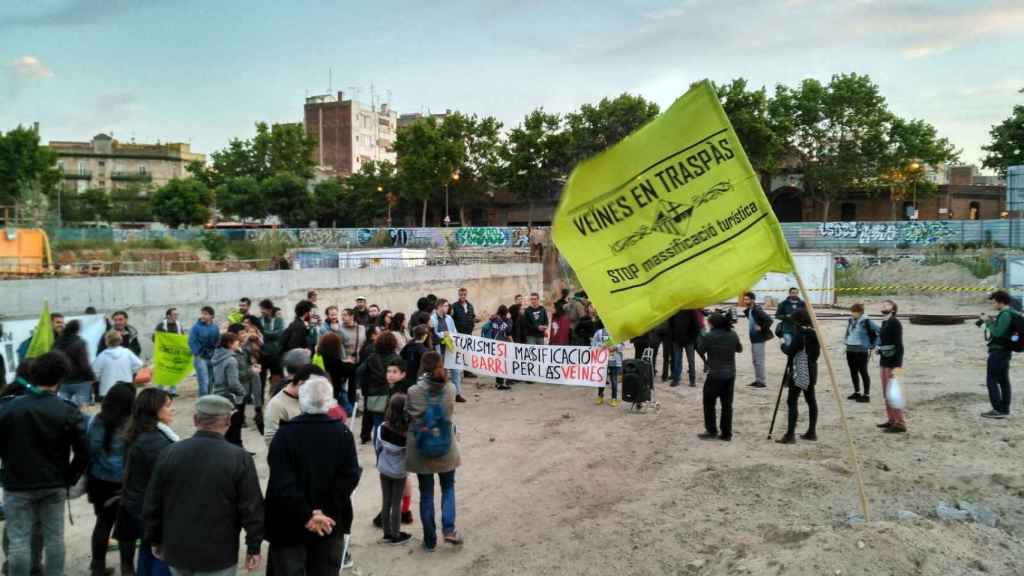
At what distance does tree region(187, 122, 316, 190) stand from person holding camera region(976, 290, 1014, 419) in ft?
251

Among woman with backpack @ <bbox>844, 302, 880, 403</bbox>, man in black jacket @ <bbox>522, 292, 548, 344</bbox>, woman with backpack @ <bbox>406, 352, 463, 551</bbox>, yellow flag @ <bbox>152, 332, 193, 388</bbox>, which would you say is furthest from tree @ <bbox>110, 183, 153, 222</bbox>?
woman with backpack @ <bbox>406, 352, 463, 551</bbox>

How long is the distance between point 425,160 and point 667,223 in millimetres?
60171

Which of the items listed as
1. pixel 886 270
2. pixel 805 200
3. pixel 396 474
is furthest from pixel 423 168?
pixel 396 474

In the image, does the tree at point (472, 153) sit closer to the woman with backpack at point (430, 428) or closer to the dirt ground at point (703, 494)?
the dirt ground at point (703, 494)

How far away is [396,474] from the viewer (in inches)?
271

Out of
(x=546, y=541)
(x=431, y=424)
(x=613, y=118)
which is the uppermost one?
(x=613, y=118)

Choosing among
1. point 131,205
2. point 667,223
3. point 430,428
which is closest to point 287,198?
point 131,205

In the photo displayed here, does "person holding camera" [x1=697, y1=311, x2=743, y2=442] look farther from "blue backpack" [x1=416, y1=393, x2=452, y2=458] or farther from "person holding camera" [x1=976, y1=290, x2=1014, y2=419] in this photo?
"blue backpack" [x1=416, y1=393, x2=452, y2=458]

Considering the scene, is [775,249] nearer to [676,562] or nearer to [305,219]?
[676,562]

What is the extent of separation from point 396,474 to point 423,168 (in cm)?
5988

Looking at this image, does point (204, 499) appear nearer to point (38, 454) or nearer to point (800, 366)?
point (38, 454)

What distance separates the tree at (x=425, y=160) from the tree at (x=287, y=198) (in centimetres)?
942

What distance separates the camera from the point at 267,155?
83.1 m

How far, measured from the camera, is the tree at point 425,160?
2562 inches
